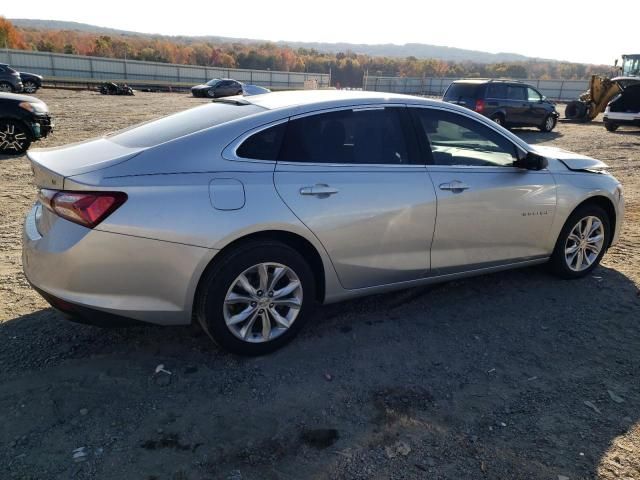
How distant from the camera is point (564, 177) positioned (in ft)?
14.7

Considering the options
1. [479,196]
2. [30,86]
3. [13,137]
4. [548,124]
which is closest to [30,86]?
[30,86]

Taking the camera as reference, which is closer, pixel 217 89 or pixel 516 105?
pixel 516 105

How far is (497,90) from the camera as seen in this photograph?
17094 millimetres

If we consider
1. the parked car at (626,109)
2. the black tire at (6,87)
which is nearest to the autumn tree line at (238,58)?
the black tire at (6,87)

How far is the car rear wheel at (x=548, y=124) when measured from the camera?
18.6 meters

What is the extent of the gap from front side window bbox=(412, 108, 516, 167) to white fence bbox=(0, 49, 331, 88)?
43.9 meters

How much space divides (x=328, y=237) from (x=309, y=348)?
79cm

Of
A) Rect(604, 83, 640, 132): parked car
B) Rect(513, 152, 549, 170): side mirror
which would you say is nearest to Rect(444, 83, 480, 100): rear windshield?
Rect(604, 83, 640, 132): parked car

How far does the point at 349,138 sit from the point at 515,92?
52.8ft

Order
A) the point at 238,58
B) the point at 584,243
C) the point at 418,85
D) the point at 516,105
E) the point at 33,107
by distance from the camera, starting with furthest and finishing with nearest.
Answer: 1. the point at 238,58
2. the point at 418,85
3. the point at 516,105
4. the point at 33,107
5. the point at 584,243

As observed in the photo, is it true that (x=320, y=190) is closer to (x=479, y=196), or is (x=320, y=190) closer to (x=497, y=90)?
(x=479, y=196)

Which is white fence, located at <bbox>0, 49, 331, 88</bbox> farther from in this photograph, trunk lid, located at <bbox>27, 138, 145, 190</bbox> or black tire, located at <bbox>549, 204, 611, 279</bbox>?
black tire, located at <bbox>549, 204, 611, 279</bbox>

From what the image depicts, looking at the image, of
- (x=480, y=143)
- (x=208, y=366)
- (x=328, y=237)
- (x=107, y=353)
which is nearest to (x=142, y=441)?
(x=208, y=366)

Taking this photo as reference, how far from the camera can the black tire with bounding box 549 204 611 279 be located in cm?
461
